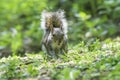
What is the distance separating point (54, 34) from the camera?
554cm

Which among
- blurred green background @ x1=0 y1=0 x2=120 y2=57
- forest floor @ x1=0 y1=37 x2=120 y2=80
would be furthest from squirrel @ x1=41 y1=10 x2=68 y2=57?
blurred green background @ x1=0 y1=0 x2=120 y2=57

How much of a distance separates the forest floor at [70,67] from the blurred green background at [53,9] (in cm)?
293

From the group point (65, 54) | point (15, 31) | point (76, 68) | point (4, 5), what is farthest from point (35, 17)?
point (76, 68)

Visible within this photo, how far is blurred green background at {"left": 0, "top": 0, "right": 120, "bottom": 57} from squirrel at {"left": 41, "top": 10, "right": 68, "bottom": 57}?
2.81m

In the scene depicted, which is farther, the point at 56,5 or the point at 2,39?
the point at 56,5

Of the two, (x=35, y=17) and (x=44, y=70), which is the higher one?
(x=35, y=17)

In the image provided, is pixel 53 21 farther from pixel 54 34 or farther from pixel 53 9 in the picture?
pixel 53 9

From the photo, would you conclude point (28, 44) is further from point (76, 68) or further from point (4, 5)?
point (76, 68)

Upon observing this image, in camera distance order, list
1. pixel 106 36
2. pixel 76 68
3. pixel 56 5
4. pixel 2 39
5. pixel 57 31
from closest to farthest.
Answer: pixel 76 68 < pixel 57 31 < pixel 106 36 < pixel 2 39 < pixel 56 5

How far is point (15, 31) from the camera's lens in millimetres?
10719

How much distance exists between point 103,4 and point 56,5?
2226 mm

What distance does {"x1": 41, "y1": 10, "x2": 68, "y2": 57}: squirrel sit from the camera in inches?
219

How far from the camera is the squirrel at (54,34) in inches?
219

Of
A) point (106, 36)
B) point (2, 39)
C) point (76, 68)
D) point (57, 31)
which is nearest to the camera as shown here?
point (76, 68)
